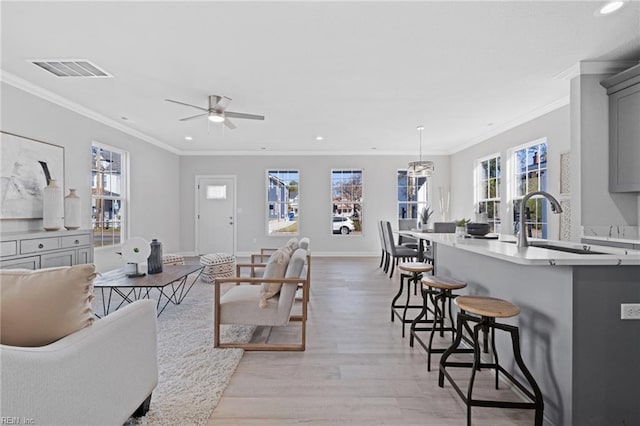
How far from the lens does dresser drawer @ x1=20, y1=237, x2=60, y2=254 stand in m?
2.98

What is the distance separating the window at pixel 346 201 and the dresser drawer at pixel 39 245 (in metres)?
5.31

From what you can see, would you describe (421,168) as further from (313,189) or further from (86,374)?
(86,374)

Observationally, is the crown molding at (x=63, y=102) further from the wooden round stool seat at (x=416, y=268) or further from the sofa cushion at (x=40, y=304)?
the wooden round stool seat at (x=416, y=268)

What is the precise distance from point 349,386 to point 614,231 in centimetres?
316

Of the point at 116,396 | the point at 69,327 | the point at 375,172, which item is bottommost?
the point at 116,396

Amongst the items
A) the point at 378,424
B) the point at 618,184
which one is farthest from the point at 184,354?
the point at 618,184

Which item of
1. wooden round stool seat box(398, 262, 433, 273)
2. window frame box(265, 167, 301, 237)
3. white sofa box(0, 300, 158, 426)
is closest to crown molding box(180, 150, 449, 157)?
window frame box(265, 167, 301, 237)

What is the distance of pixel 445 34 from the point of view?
2439mm

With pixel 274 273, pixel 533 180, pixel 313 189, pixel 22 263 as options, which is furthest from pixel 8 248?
pixel 533 180

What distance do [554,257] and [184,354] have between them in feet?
8.62

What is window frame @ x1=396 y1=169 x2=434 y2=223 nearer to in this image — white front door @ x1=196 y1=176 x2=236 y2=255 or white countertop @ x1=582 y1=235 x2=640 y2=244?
white front door @ x1=196 y1=176 x2=236 y2=255

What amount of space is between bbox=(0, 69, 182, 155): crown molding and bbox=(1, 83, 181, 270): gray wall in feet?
0.18

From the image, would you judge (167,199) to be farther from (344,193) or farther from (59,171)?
(344,193)

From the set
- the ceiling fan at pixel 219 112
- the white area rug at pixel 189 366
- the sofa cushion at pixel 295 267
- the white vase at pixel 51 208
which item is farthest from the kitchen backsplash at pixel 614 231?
the white vase at pixel 51 208
